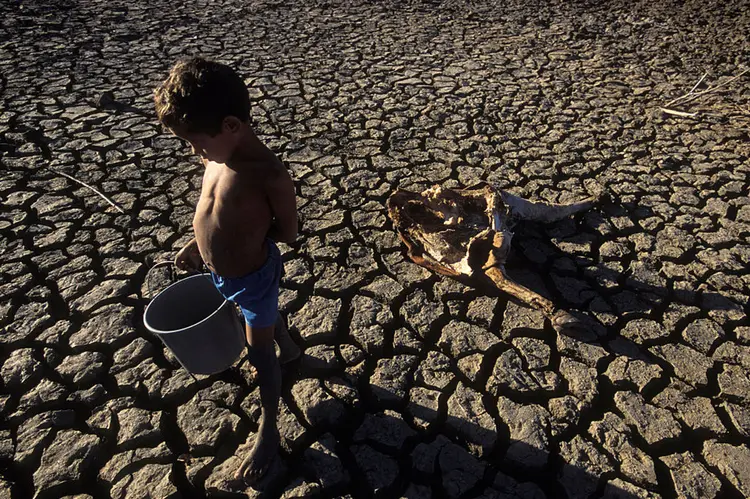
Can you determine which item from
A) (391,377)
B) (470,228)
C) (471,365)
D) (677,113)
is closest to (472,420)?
(471,365)

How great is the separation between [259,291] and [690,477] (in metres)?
1.83

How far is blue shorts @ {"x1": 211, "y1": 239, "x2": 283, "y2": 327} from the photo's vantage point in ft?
6.04

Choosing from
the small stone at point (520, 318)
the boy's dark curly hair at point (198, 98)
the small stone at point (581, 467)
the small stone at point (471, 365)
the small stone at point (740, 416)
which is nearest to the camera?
the boy's dark curly hair at point (198, 98)

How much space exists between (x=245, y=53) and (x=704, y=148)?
517cm

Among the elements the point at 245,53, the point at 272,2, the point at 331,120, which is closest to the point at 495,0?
the point at 272,2

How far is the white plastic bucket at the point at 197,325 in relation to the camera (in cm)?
195

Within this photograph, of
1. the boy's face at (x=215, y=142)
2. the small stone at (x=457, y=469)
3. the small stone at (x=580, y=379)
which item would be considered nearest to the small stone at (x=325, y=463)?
the small stone at (x=457, y=469)

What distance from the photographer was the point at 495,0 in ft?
29.1

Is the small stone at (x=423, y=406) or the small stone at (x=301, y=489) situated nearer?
the small stone at (x=301, y=489)

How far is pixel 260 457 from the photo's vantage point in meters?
1.94

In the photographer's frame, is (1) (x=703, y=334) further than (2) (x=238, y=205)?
Yes

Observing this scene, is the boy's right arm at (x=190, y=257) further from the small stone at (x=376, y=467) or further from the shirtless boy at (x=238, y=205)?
the small stone at (x=376, y=467)

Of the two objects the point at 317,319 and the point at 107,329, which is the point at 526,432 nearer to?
the point at 317,319

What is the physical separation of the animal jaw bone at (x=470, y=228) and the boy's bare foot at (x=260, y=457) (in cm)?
139
